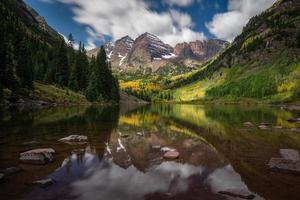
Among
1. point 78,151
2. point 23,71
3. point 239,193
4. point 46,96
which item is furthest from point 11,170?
point 46,96

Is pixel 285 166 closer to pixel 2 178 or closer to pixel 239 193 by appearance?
pixel 239 193

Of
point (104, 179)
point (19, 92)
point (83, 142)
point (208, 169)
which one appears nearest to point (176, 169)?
point (208, 169)

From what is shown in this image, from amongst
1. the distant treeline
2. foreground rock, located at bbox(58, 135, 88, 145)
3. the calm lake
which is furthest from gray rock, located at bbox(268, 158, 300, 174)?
the distant treeline

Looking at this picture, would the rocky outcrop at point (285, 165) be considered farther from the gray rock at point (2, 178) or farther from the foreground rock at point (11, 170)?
the gray rock at point (2, 178)

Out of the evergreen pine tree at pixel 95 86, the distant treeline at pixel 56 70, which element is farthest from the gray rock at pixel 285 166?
the evergreen pine tree at pixel 95 86

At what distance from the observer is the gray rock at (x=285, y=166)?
17106 millimetres

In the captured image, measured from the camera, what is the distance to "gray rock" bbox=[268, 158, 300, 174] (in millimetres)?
17106

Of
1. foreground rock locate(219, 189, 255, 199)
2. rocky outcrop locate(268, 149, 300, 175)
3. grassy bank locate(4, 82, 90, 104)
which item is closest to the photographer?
foreground rock locate(219, 189, 255, 199)

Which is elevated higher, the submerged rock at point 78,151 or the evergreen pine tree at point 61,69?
the evergreen pine tree at point 61,69

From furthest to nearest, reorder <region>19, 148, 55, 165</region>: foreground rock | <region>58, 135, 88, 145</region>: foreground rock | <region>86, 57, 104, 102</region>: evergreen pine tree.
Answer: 1. <region>86, 57, 104, 102</region>: evergreen pine tree
2. <region>58, 135, 88, 145</region>: foreground rock
3. <region>19, 148, 55, 165</region>: foreground rock

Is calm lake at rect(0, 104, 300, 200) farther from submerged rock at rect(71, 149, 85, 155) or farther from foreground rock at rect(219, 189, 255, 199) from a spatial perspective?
foreground rock at rect(219, 189, 255, 199)

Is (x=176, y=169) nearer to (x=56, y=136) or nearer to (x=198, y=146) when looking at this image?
(x=198, y=146)

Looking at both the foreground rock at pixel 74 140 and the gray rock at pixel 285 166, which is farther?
the foreground rock at pixel 74 140

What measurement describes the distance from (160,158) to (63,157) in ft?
24.2
